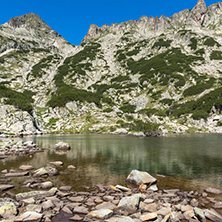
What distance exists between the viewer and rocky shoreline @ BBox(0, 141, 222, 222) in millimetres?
10734

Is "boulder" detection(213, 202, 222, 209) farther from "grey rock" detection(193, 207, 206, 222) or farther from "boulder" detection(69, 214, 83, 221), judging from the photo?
"boulder" detection(69, 214, 83, 221)

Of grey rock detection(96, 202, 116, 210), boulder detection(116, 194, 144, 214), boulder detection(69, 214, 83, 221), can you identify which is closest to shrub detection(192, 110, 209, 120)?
Result: boulder detection(116, 194, 144, 214)

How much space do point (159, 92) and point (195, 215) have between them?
188m

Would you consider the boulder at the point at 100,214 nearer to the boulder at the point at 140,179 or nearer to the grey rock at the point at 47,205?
the grey rock at the point at 47,205

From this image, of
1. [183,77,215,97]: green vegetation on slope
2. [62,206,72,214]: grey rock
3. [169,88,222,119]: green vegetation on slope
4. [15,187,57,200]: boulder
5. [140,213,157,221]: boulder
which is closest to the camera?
[140,213,157,221]: boulder

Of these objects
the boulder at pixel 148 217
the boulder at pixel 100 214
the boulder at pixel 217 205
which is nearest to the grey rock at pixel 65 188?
the boulder at pixel 100 214

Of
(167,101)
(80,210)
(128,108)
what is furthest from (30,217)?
(167,101)

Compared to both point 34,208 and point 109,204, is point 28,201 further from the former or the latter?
point 109,204

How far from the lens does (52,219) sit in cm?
1067

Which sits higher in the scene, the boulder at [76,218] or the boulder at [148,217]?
the boulder at [148,217]

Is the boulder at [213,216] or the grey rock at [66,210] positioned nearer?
the boulder at [213,216]

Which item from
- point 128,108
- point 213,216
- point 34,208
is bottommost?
point 213,216

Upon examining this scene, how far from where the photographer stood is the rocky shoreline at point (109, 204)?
10.7 m

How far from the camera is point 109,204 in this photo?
12.8m
